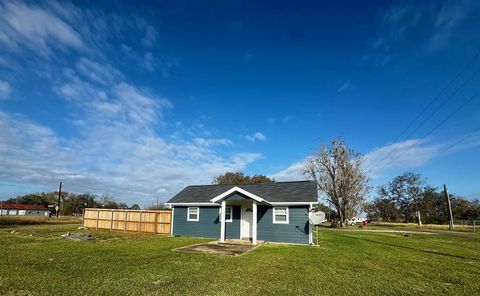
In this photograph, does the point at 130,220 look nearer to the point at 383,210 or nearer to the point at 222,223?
the point at 222,223

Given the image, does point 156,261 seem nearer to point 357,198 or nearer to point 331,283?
point 331,283

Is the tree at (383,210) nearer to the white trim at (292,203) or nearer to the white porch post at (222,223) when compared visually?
the white trim at (292,203)

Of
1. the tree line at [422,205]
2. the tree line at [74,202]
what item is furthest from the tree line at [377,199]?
the tree line at [74,202]

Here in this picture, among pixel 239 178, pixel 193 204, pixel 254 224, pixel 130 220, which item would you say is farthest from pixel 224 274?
pixel 239 178

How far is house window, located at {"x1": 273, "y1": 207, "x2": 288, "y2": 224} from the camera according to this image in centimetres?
1961

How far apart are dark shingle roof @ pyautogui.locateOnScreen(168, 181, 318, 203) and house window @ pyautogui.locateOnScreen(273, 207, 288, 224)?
615 mm

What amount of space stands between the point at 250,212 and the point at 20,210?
9147 centimetres

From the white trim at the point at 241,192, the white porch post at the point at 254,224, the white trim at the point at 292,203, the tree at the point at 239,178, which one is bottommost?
the white porch post at the point at 254,224

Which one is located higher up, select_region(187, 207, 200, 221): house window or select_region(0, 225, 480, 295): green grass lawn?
select_region(187, 207, 200, 221): house window

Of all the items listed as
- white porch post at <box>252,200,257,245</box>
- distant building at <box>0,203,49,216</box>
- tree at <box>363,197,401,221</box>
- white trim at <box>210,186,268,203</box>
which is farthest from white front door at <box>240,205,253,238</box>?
distant building at <box>0,203,49,216</box>

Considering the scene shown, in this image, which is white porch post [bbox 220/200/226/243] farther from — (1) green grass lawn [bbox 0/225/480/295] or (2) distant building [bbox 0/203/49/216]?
(2) distant building [bbox 0/203/49/216]

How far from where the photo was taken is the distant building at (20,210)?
82.2m

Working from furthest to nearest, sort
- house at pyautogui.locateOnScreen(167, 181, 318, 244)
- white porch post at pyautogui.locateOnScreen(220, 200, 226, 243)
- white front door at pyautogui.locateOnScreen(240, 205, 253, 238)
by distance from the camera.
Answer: white front door at pyautogui.locateOnScreen(240, 205, 253, 238)
white porch post at pyautogui.locateOnScreen(220, 200, 226, 243)
house at pyautogui.locateOnScreen(167, 181, 318, 244)

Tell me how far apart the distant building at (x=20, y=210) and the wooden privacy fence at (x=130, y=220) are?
7238 cm
